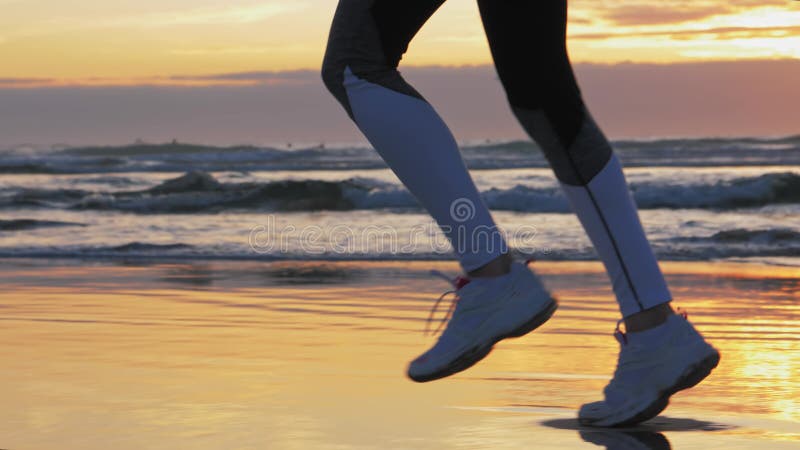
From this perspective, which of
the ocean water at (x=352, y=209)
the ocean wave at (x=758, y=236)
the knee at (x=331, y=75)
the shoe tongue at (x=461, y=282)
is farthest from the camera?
the ocean wave at (x=758, y=236)

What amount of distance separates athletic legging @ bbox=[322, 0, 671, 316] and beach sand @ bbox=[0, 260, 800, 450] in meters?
0.35

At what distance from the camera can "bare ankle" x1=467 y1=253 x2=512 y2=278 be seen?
2119 millimetres

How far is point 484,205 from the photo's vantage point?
2094 millimetres

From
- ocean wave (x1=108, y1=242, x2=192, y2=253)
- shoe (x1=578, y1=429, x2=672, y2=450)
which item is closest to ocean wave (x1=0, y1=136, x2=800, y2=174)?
ocean wave (x1=108, y1=242, x2=192, y2=253)

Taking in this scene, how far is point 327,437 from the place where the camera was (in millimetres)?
2193

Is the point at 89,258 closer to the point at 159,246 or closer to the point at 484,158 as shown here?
the point at 159,246

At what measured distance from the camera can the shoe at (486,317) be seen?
2.11 metres

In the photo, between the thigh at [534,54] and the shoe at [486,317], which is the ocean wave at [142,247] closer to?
the shoe at [486,317]

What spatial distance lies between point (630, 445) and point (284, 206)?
44.9 ft

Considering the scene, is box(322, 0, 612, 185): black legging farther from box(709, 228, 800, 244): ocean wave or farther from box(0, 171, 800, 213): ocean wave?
box(0, 171, 800, 213): ocean wave

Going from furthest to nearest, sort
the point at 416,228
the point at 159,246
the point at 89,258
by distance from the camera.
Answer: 1. the point at 416,228
2. the point at 159,246
3. the point at 89,258

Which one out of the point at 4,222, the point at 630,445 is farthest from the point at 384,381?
the point at 4,222

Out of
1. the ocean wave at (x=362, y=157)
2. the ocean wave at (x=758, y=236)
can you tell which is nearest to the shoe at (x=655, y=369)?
the ocean wave at (x=758, y=236)

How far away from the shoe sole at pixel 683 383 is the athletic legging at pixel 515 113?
0.13 metres
